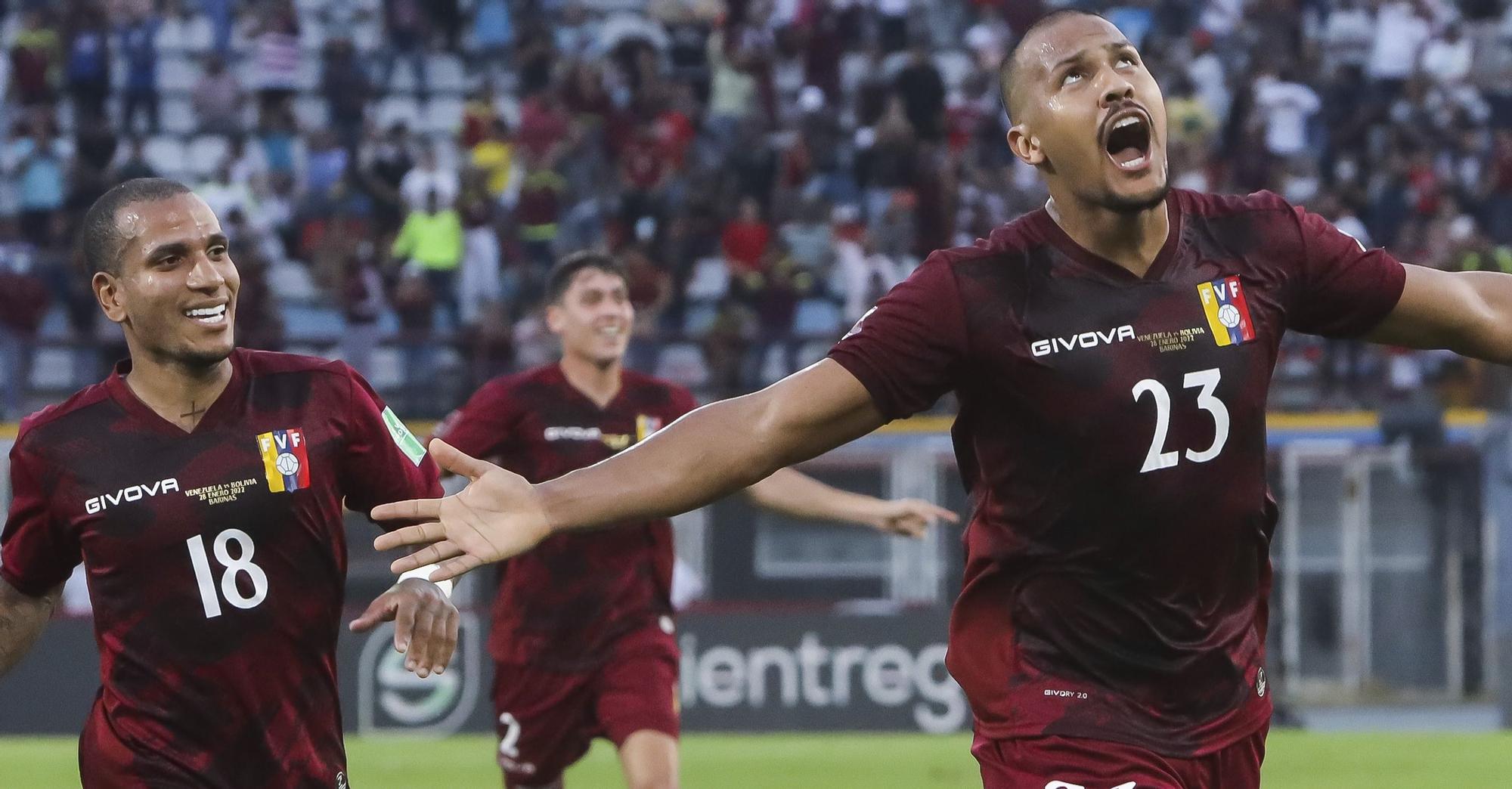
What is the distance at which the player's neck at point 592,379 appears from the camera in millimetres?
8820

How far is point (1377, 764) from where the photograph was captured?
1253 cm

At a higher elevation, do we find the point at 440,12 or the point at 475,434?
the point at 440,12

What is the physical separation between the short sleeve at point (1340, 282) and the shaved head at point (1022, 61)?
0.69 meters

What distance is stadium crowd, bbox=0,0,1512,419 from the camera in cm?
1883

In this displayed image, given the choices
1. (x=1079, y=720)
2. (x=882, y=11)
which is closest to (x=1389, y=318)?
(x=1079, y=720)

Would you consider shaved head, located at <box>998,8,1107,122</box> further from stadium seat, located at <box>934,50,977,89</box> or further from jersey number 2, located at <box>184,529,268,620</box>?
stadium seat, located at <box>934,50,977,89</box>

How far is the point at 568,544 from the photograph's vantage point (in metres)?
8.36

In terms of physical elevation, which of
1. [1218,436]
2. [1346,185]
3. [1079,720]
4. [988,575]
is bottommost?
[1079,720]

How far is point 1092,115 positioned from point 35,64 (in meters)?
18.5

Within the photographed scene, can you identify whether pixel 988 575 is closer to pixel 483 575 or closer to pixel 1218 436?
pixel 1218 436

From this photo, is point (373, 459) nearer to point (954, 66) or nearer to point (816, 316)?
point (816, 316)

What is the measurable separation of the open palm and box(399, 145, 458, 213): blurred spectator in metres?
15.4

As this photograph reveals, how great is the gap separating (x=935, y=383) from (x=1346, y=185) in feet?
53.9

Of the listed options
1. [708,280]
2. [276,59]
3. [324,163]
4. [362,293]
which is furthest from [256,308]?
[276,59]
